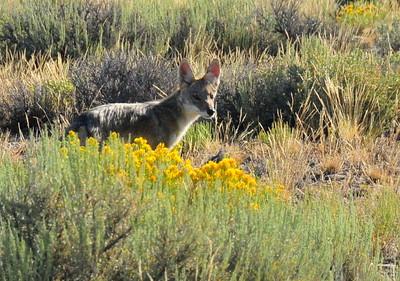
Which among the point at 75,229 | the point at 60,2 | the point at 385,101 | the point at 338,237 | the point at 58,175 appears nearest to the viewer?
the point at 75,229

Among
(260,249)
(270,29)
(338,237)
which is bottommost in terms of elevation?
(270,29)

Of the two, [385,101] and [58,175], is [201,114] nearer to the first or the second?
[385,101]

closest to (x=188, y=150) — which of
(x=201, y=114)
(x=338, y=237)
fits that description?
(x=201, y=114)

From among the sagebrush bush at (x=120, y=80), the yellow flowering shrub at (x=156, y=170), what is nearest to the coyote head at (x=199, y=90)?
the sagebrush bush at (x=120, y=80)

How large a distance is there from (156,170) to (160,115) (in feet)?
10.1

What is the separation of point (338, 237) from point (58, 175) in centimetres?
180

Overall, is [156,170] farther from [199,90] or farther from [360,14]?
[360,14]

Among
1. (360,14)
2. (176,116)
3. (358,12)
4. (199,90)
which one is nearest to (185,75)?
(199,90)

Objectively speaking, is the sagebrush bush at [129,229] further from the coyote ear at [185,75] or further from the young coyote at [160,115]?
the coyote ear at [185,75]

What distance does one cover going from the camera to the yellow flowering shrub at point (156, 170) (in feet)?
17.9

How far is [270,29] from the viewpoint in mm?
14086

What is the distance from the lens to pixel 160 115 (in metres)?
8.96

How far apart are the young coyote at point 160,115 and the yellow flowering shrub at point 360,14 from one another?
20.3 ft

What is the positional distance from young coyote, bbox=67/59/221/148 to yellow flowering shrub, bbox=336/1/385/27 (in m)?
6.17
